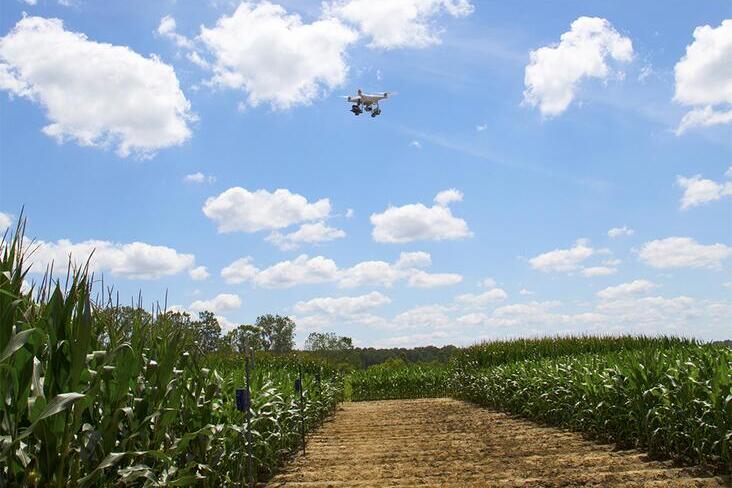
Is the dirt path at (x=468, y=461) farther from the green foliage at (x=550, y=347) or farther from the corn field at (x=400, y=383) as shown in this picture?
the corn field at (x=400, y=383)

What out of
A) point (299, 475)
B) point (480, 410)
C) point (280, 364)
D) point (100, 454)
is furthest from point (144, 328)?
point (480, 410)

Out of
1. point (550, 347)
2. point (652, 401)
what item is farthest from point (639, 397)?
point (550, 347)

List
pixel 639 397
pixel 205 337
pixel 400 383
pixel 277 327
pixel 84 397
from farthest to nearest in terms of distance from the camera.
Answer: pixel 277 327, pixel 400 383, pixel 639 397, pixel 205 337, pixel 84 397

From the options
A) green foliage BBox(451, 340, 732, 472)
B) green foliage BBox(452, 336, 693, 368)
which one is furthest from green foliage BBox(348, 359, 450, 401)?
green foliage BBox(451, 340, 732, 472)

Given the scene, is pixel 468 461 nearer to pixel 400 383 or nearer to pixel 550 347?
pixel 550 347

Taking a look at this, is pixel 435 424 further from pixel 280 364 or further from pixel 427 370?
pixel 427 370

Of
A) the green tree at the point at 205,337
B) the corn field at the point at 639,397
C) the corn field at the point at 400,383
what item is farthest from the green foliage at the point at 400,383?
the green tree at the point at 205,337
